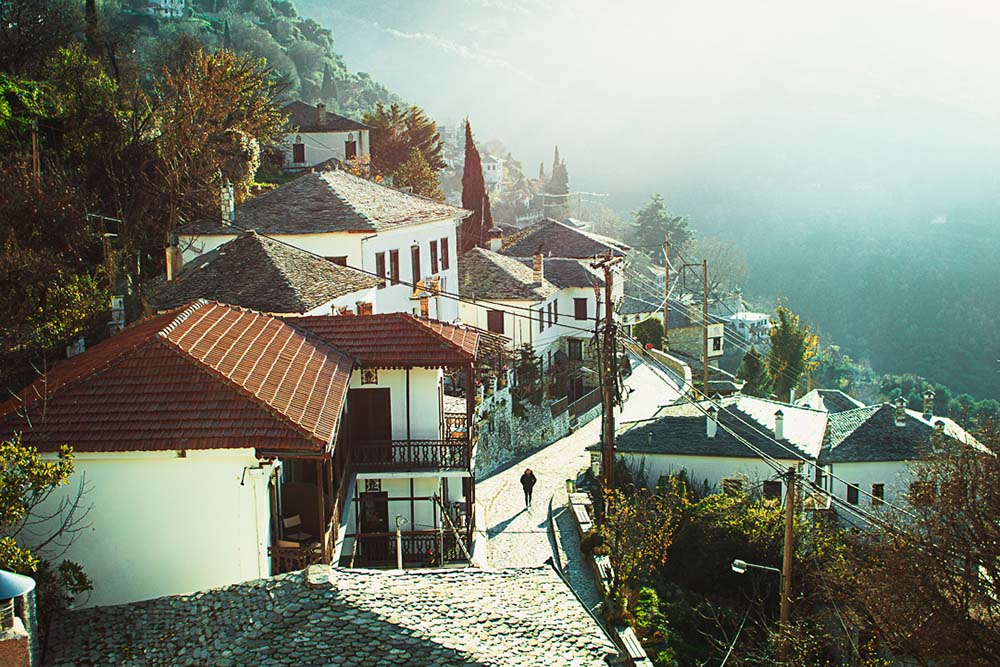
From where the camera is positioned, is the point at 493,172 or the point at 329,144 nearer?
the point at 329,144

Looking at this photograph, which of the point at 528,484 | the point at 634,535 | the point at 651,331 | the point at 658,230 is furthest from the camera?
the point at 658,230

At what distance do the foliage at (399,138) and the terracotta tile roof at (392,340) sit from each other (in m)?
38.4

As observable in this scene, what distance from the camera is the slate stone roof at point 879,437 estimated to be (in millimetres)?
27812

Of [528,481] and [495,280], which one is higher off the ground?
[495,280]

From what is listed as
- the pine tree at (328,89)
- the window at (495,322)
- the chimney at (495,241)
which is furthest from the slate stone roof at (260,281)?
the pine tree at (328,89)

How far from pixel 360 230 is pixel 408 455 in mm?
11529

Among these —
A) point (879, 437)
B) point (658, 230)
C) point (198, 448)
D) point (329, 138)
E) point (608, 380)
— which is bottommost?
point (879, 437)

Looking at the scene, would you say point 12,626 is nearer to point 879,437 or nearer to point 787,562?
Answer: point 787,562

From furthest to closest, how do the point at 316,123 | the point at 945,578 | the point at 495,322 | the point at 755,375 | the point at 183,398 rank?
the point at 316,123, the point at 755,375, the point at 495,322, the point at 945,578, the point at 183,398

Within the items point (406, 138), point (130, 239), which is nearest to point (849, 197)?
point (406, 138)

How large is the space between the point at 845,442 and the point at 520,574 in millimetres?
18220

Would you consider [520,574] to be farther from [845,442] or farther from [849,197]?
[849,197]

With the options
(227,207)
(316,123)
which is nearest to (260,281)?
(227,207)

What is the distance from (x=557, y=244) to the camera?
49469 millimetres
